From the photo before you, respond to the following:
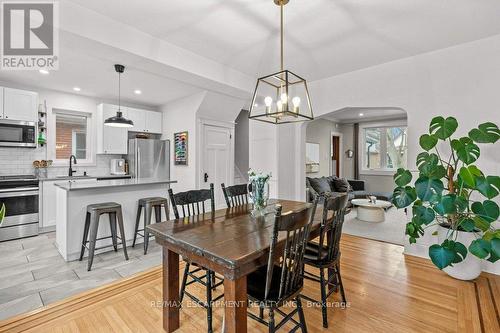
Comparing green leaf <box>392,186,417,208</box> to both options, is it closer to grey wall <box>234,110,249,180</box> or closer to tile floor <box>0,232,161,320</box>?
tile floor <box>0,232,161,320</box>

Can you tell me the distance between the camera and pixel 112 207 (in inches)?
118

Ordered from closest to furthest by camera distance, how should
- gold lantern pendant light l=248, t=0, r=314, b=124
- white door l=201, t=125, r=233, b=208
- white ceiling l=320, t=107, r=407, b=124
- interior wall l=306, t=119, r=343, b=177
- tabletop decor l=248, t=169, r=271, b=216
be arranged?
gold lantern pendant light l=248, t=0, r=314, b=124, tabletop decor l=248, t=169, r=271, b=216, white door l=201, t=125, r=233, b=208, white ceiling l=320, t=107, r=407, b=124, interior wall l=306, t=119, r=343, b=177

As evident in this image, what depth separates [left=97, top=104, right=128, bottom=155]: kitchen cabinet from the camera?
4.95 meters

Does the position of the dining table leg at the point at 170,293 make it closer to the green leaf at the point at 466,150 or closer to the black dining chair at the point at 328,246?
the black dining chair at the point at 328,246

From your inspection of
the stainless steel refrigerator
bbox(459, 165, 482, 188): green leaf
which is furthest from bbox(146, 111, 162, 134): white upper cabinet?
bbox(459, 165, 482, 188): green leaf

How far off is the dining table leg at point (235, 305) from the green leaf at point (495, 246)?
2357 millimetres

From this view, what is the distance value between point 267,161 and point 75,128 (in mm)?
4067

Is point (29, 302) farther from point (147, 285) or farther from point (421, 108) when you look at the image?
point (421, 108)

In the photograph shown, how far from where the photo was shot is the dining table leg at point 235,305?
4.34ft

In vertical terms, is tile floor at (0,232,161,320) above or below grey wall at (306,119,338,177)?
below

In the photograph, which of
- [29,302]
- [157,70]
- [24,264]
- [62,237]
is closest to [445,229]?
[157,70]

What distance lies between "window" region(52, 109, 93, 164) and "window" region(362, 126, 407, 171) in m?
7.74

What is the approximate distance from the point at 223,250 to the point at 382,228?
4.13 metres

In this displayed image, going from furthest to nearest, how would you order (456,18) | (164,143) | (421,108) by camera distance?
(164,143) < (421,108) < (456,18)
